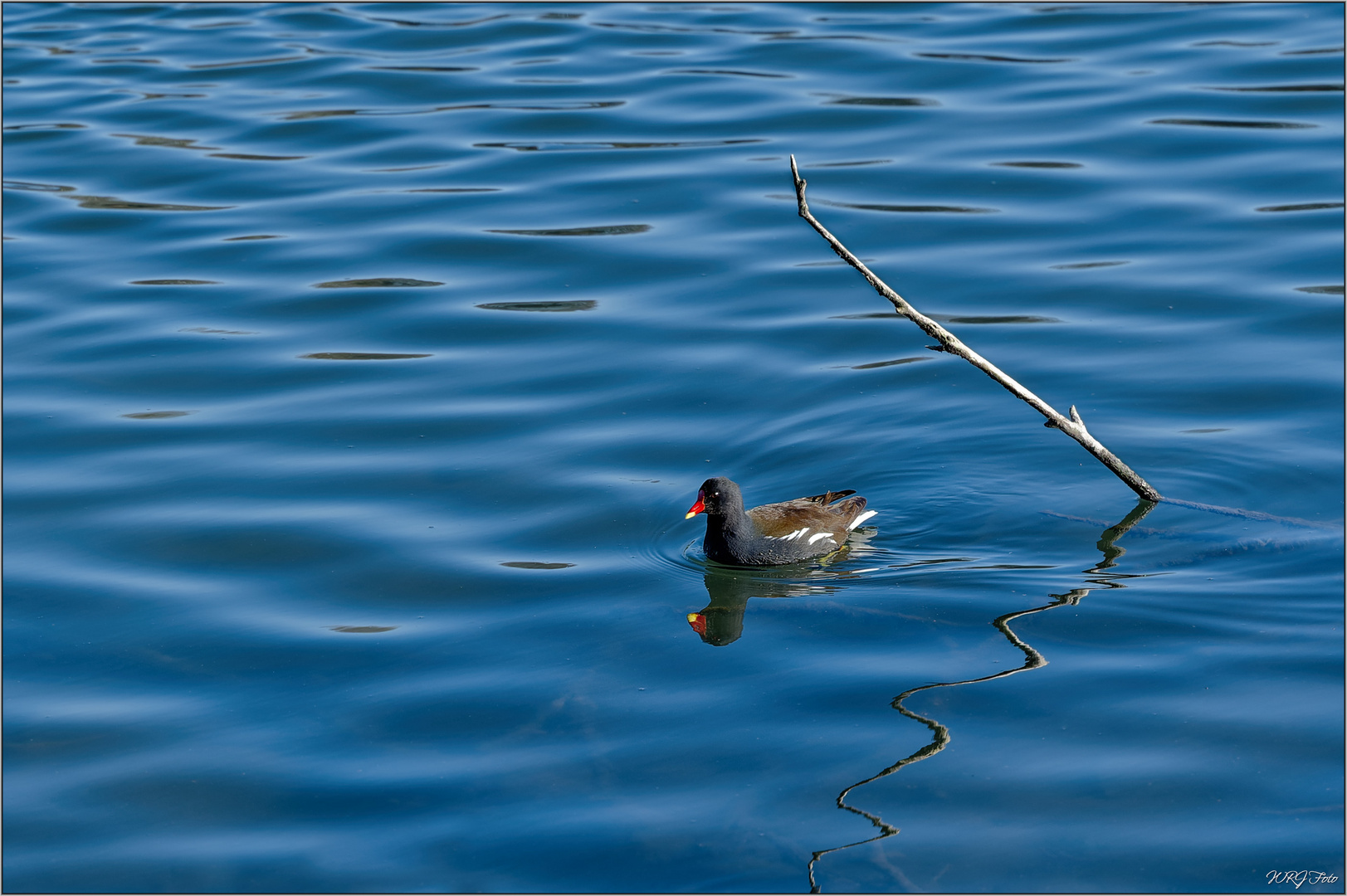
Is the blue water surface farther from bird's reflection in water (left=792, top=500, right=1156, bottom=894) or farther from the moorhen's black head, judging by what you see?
the moorhen's black head

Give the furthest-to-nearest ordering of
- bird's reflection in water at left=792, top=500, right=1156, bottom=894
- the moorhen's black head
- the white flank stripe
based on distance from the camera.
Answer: the white flank stripe
the moorhen's black head
bird's reflection in water at left=792, top=500, right=1156, bottom=894

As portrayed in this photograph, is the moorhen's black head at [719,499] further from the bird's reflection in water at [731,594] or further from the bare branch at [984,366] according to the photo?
the bare branch at [984,366]

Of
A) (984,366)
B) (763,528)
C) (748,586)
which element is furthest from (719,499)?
(984,366)

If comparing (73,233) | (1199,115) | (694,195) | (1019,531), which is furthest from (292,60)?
(1019,531)

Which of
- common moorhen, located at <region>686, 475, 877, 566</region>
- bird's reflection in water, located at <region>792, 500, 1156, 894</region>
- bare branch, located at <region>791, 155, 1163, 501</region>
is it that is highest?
bare branch, located at <region>791, 155, 1163, 501</region>

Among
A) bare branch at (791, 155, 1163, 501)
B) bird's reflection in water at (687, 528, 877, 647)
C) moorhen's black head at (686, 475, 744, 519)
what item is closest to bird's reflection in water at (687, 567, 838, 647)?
bird's reflection in water at (687, 528, 877, 647)

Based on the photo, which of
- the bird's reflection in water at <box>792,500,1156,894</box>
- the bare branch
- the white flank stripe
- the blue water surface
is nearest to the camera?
the bird's reflection in water at <box>792,500,1156,894</box>

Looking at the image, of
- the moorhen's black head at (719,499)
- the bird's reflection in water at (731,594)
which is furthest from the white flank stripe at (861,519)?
the moorhen's black head at (719,499)

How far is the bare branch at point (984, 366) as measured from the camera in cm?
785

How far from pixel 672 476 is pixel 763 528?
48.7 inches

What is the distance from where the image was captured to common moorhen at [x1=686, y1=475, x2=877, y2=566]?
9.04 meters

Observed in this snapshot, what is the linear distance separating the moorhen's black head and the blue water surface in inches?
18.0

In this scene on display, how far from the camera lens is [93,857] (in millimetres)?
6656

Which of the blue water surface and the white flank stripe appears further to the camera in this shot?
the white flank stripe
